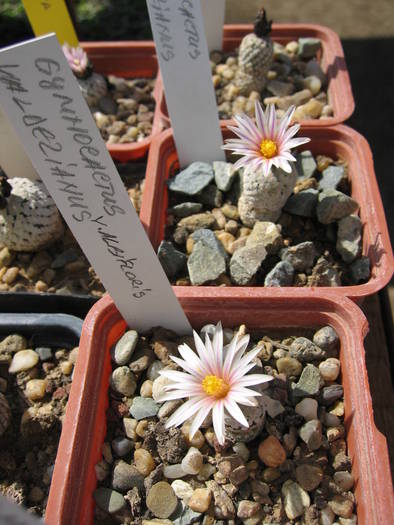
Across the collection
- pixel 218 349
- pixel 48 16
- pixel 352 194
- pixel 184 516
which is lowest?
pixel 184 516

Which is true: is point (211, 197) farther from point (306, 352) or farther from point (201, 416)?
point (201, 416)

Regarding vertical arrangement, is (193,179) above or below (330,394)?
above

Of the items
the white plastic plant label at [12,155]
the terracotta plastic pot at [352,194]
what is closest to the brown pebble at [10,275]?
the white plastic plant label at [12,155]

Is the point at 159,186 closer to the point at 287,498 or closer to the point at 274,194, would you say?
the point at 274,194

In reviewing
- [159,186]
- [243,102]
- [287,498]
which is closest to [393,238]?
[243,102]

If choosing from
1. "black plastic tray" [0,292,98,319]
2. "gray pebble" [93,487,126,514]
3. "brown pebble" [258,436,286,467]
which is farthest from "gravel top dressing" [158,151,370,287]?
"gray pebble" [93,487,126,514]

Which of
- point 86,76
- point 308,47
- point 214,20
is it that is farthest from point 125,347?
point 308,47

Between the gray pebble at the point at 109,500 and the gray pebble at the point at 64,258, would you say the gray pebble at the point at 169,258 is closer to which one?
the gray pebble at the point at 64,258
